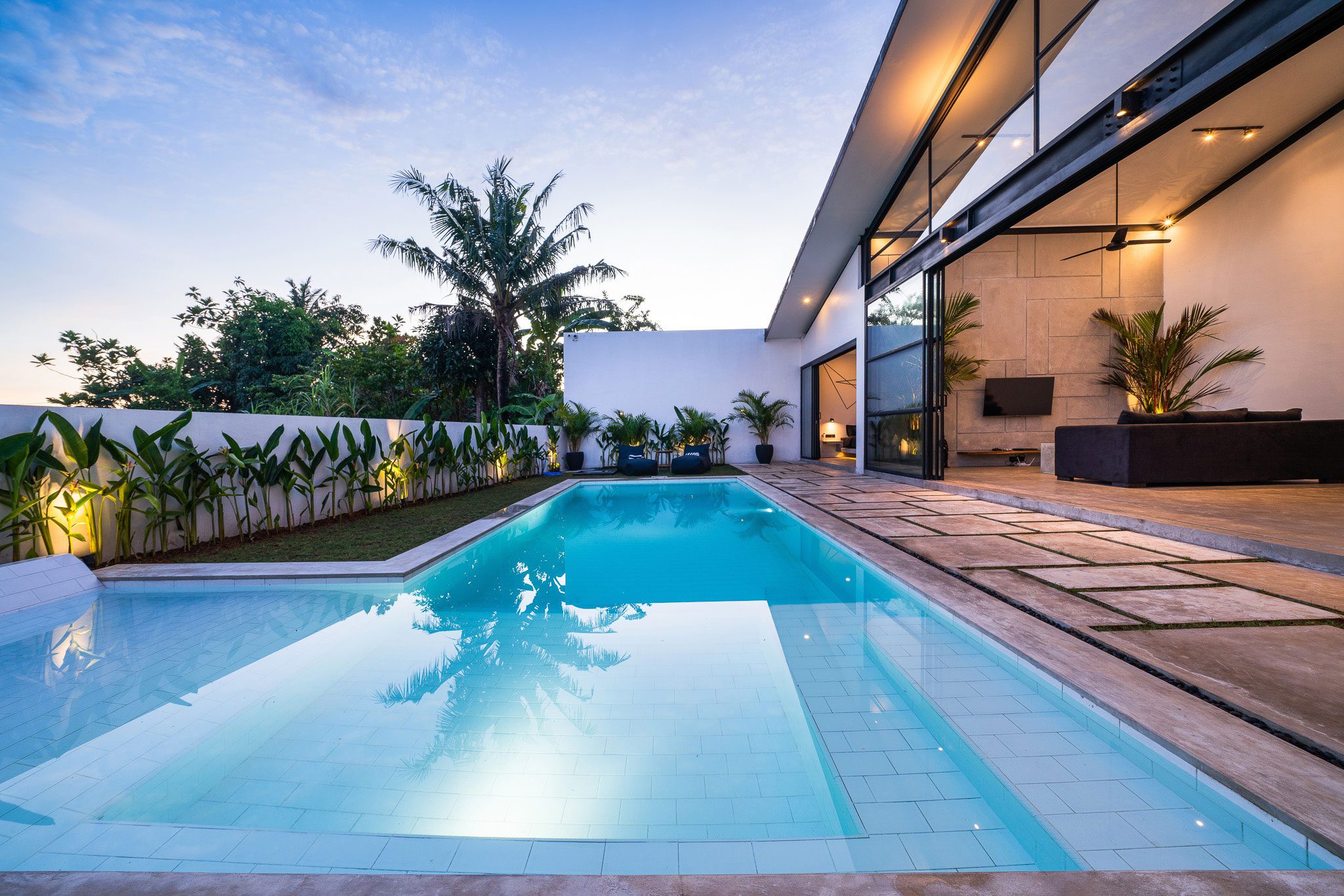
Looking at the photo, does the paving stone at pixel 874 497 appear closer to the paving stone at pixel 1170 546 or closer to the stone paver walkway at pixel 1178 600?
the stone paver walkway at pixel 1178 600

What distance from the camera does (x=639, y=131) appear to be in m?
11.5

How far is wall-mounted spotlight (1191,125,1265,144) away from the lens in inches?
279

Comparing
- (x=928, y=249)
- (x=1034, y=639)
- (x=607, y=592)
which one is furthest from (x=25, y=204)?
(x=1034, y=639)

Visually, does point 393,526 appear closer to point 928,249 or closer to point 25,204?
point 928,249

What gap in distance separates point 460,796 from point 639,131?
12.8 meters

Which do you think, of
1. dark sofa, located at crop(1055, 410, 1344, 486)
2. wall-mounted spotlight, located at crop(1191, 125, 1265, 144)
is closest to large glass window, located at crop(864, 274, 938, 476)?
dark sofa, located at crop(1055, 410, 1344, 486)

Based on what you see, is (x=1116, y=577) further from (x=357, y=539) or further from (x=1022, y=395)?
(x=1022, y=395)

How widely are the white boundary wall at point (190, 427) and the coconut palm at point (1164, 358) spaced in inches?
485

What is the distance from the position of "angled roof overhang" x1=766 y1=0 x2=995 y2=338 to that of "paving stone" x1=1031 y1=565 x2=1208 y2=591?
5.78m

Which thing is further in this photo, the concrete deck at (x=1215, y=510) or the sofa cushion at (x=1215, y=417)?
the sofa cushion at (x=1215, y=417)

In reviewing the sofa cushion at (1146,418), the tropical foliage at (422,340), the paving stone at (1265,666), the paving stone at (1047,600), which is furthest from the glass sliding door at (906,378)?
the tropical foliage at (422,340)

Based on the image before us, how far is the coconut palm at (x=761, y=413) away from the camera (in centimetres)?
1417

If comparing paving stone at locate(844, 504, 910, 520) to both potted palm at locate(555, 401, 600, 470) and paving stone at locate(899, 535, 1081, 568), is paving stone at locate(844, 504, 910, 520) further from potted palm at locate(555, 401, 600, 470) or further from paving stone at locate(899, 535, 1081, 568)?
potted palm at locate(555, 401, 600, 470)

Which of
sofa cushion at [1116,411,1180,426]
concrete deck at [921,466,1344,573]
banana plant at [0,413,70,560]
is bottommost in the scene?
concrete deck at [921,466,1344,573]
